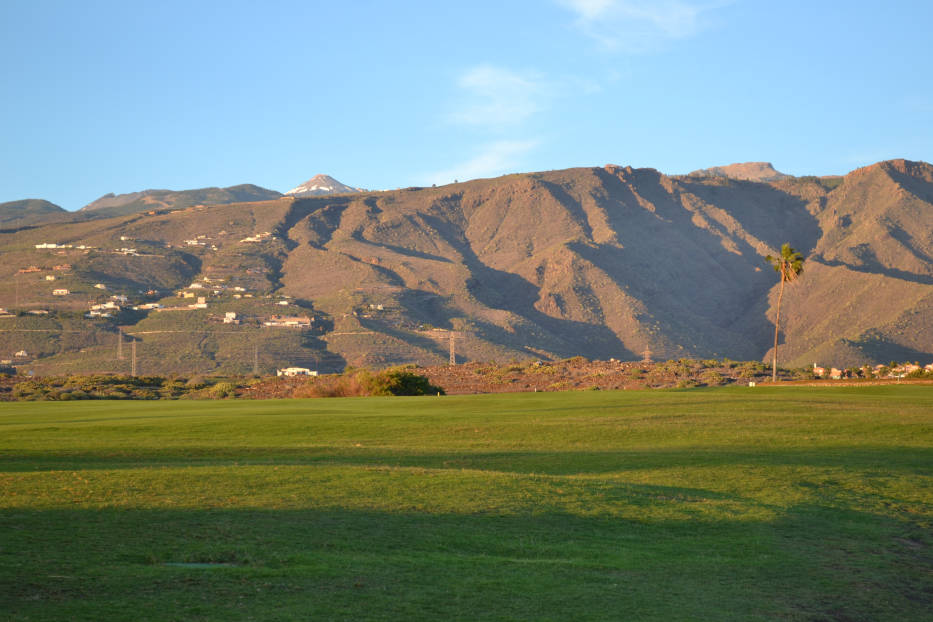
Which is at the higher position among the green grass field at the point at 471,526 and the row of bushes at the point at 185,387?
the green grass field at the point at 471,526

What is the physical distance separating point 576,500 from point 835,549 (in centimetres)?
373

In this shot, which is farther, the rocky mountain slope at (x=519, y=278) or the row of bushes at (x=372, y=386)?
the rocky mountain slope at (x=519, y=278)

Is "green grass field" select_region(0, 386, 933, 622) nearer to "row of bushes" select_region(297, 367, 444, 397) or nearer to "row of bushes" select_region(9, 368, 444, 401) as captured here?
"row of bushes" select_region(297, 367, 444, 397)

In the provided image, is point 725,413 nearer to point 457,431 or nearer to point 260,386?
point 457,431

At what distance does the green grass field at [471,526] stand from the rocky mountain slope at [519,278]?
88164mm

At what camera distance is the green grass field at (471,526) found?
845 cm

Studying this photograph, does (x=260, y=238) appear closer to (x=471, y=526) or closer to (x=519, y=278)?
(x=519, y=278)

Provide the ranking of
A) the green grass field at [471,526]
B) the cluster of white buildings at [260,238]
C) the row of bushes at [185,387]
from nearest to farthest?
1. the green grass field at [471,526]
2. the row of bushes at [185,387]
3. the cluster of white buildings at [260,238]

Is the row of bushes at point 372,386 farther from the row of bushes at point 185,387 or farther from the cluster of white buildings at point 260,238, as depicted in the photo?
the cluster of white buildings at point 260,238

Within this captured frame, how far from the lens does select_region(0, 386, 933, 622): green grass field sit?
845 cm

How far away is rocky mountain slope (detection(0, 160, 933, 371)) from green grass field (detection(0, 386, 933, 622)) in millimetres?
88164

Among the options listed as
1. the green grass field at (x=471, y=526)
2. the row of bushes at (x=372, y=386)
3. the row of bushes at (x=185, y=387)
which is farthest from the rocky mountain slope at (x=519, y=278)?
the green grass field at (x=471, y=526)

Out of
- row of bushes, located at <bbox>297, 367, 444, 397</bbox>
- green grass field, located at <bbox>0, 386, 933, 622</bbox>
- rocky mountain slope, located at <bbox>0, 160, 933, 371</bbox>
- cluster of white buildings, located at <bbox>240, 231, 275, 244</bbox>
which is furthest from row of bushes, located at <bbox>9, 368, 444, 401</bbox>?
cluster of white buildings, located at <bbox>240, 231, 275, 244</bbox>

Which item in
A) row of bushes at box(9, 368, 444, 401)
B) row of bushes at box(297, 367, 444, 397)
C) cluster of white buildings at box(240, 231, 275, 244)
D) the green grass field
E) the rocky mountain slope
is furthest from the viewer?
cluster of white buildings at box(240, 231, 275, 244)
